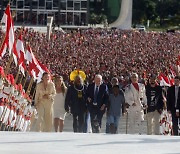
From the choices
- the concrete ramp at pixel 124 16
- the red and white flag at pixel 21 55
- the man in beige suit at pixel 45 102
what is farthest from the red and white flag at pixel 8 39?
the concrete ramp at pixel 124 16

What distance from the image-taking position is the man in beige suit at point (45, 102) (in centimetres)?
1313

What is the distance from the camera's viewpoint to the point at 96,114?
14148 mm

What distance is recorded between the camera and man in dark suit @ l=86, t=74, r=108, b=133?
1397 centimetres

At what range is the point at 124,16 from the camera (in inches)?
3391

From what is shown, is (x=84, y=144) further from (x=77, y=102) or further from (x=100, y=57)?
(x=100, y=57)

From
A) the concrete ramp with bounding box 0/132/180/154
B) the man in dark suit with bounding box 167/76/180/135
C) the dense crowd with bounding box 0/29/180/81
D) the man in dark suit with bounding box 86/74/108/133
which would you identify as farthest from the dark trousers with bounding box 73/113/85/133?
the concrete ramp with bounding box 0/132/180/154

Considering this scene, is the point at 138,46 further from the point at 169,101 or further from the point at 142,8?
the point at 142,8

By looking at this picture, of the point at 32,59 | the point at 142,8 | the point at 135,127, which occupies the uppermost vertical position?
the point at 142,8

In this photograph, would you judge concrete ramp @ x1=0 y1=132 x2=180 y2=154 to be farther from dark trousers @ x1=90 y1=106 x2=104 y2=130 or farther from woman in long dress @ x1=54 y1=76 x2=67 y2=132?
dark trousers @ x1=90 y1=106 x2=104 y2=130

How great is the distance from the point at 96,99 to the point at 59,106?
643 mm

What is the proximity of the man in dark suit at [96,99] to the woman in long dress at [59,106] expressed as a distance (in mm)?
469

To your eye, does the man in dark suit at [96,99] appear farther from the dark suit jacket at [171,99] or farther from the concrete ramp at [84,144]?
the concrete ramp at [84,144]

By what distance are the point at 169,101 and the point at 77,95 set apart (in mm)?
1460

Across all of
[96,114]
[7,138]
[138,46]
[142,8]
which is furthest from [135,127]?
[142,8]
